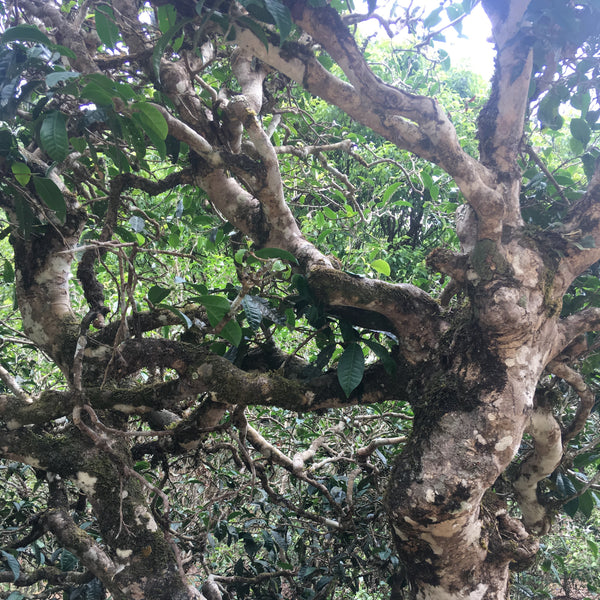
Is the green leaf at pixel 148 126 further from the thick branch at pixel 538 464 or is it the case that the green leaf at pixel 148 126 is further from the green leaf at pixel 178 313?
the thick branch at pixel 538 464

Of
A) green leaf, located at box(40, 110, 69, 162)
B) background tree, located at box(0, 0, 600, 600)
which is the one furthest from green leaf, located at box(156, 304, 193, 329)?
green leaf, located at box(40, 110, 69, 162)

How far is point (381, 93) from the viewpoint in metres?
1.63

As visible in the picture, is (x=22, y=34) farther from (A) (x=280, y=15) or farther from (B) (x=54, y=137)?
(A) (x=280, y=15)

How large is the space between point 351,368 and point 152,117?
1066 millimetres

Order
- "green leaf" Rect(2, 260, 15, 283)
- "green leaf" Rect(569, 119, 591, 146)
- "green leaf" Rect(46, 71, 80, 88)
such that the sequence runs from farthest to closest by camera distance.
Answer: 1. "green leaf" Rect(2, 260, 15, 283)
2. "green leaf" Rect(569, 119, 591, 146)
3. "green leaf" Rect(46, 71, 80, 88)

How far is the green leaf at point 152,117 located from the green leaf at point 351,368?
97 centimetres

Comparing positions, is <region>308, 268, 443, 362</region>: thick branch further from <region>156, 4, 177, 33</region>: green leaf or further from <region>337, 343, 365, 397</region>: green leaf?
<region>156, 4, 177, 33</region>: green leaf

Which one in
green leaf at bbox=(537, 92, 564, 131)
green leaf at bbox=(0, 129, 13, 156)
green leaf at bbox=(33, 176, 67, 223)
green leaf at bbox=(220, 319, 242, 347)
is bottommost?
green leaf at bbox=(220, 319, 242, 347)

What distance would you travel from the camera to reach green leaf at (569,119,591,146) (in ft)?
6.18

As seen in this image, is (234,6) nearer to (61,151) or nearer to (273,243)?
(61,151)

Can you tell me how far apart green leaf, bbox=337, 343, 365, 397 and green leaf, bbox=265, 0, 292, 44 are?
1.03m

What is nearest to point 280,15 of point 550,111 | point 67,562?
point 550,111

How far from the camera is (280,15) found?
1.35 meters

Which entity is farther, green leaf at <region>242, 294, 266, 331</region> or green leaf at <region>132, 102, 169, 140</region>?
green leaf at <region>242, 294, 266, 331</region>
